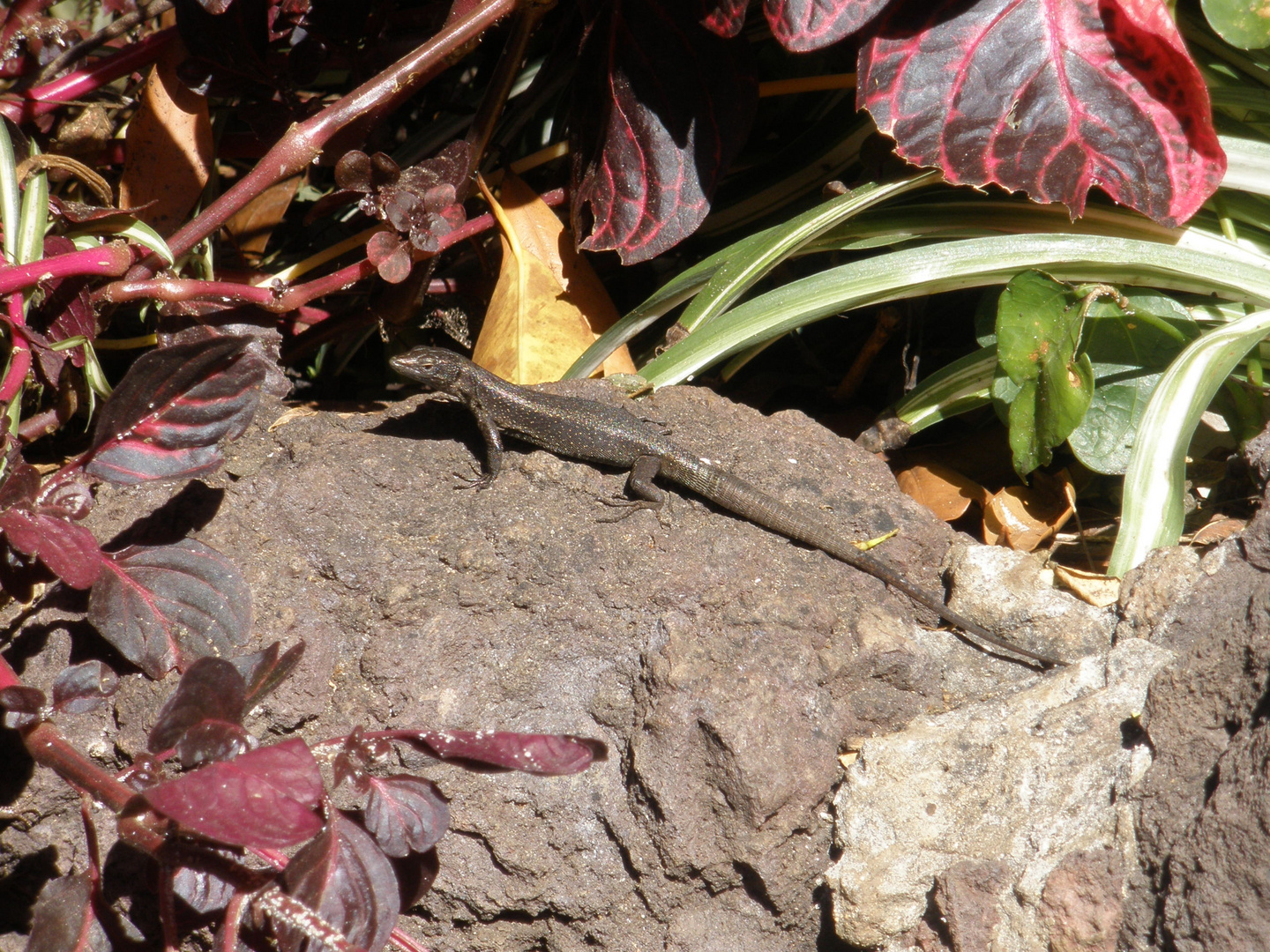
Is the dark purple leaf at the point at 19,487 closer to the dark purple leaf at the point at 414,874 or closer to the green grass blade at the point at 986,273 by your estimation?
the dark purple leaf at the point at 414,874

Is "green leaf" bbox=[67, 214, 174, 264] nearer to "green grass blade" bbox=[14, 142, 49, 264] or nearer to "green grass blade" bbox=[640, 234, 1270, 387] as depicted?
"green grass blade" bbox=[14, 142, 49, 264]

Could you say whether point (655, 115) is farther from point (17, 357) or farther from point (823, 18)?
point (17, 357)

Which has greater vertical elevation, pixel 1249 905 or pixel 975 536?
pixel 1249 905

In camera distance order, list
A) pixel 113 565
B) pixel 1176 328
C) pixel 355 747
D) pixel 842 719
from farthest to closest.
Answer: pixel 1176 328 < pixel 842 719 < pixel 113 565 < pixel 355 747

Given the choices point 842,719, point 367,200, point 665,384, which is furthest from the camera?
point 665,384

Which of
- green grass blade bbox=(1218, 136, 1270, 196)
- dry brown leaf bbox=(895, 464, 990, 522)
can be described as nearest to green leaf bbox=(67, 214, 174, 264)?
dry brown leaf bbox=(895, 464, 990, 522)

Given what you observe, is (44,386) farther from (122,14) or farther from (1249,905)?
(1249,905)

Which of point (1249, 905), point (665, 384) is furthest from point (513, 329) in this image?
point (1249, 905)
